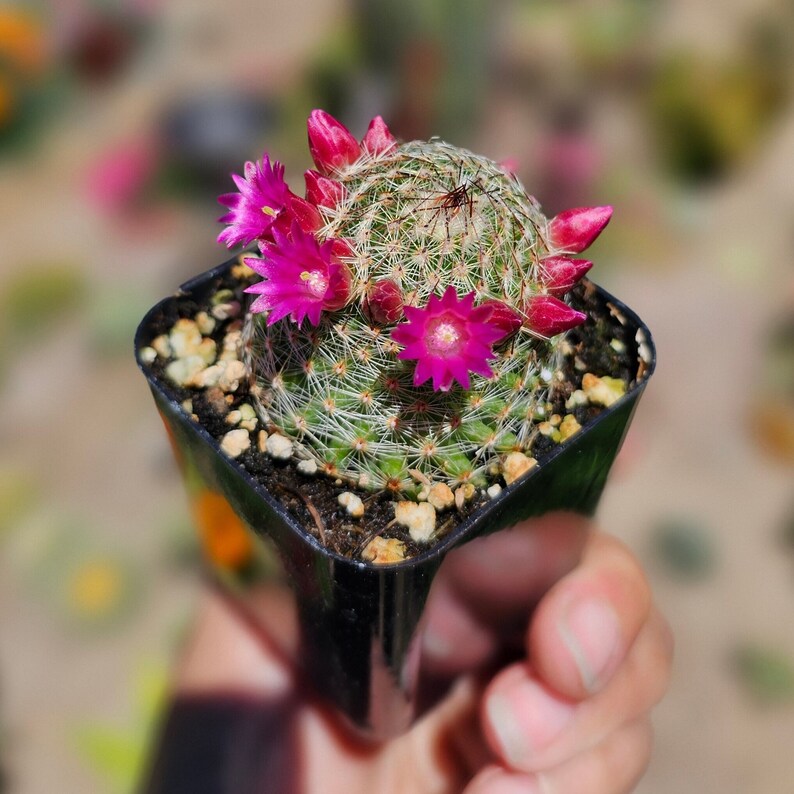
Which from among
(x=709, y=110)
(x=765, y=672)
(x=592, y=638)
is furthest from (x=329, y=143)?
(x=709, y=110)

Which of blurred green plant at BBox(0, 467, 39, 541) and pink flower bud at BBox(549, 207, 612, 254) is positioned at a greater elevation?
pink flower bud at BBox(549, 207, 612, 254)

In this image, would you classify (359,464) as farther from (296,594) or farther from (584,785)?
(584,785)

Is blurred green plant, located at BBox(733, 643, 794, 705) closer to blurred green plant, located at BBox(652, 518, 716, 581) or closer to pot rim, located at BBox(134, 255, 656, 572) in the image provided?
blurred green plant, located at BBox(652, 518, 716, 581)

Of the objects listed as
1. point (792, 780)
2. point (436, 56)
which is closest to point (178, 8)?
point (436, 56)

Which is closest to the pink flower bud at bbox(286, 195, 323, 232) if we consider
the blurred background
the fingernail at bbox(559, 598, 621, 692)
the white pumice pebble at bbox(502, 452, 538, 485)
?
the white pumice pebble at bbox(502, 452, 538, 485)

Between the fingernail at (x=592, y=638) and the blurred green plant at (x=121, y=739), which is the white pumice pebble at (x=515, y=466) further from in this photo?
the blurred green plant at (x=121, y=739)

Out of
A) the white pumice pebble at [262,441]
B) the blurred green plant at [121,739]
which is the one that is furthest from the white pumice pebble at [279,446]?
the blurred green plant at [121,739]

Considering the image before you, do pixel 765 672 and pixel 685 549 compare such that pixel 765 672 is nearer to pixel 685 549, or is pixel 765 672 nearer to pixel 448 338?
pixel 685 549
